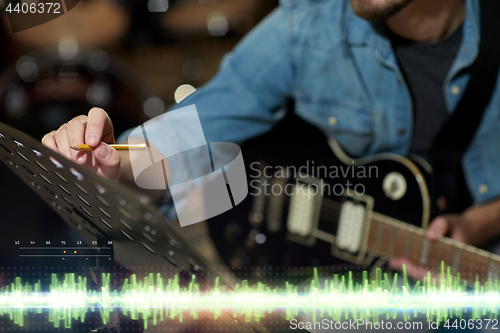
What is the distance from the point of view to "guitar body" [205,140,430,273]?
714 mm

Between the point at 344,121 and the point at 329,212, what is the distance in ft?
0.68

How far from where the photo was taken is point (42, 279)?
490 mm

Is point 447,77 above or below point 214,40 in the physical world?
below

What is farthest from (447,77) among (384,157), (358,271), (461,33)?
(358,271)

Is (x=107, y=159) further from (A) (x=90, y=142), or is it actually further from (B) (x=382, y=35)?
(B) (x=382, y=35)

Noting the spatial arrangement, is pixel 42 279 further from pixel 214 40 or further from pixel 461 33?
pixel 214 40

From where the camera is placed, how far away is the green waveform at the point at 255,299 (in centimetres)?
47

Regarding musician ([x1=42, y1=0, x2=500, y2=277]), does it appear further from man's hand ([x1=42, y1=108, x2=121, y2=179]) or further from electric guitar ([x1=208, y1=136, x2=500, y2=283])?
man's hand ([x1=42, y1=108, x2=121, y2=179])

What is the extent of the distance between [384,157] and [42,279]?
674 mm

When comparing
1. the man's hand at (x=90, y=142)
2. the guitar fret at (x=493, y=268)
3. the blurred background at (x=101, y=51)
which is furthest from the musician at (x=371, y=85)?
the blurred background at (x=101, y=51)

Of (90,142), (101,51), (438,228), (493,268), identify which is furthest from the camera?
(101,51)

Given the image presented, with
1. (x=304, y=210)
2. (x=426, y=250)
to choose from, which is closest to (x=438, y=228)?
(x=426, y=250)

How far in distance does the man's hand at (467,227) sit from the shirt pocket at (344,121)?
218 mm

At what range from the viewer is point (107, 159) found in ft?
1.47
